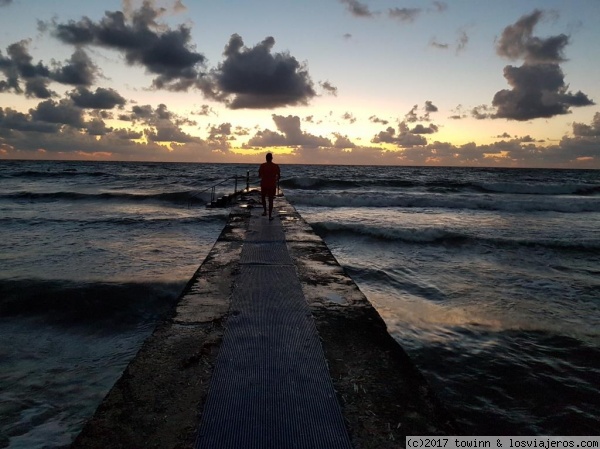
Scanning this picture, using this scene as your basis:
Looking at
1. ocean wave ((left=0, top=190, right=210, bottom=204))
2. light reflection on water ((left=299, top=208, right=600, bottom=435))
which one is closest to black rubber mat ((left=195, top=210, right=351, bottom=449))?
light reflection on water ((left=299, top=208, right=600, bottom=435))

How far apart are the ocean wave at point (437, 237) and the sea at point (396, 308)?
0.07m

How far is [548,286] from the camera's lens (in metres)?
8.49

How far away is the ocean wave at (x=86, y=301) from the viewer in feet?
21.2

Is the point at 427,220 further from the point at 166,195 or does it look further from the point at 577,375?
the point at 166,195

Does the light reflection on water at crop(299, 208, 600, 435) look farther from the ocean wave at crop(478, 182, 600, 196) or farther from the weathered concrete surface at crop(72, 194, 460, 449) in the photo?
the ocean wave at crop(478, 182, 600, 196)

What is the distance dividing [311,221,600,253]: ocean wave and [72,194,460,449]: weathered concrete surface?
995 cm

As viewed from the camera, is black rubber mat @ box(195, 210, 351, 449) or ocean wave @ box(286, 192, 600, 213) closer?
black rubber mat @ box(195, 210, 351, 449)

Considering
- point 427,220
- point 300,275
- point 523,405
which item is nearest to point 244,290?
point 300,275

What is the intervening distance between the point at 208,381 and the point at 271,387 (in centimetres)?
48

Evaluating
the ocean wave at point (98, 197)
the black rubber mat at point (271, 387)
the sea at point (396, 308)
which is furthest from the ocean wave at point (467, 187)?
the black rubber mat at point (271, 387)

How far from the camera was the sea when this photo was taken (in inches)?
160

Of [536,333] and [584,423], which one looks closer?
[584,423]

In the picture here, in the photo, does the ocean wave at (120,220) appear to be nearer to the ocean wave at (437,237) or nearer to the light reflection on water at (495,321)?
the ocean wave at (437,237)

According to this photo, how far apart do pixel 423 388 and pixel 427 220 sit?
17271mm
